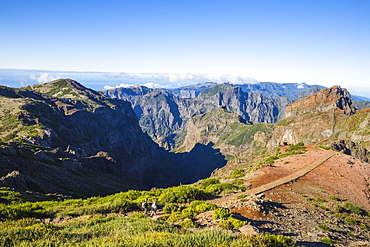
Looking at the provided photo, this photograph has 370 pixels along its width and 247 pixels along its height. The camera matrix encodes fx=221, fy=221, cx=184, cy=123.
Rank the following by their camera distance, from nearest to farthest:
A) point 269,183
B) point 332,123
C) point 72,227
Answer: point 72,227 < point 269,183 < point 332,123

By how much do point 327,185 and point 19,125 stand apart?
430ft

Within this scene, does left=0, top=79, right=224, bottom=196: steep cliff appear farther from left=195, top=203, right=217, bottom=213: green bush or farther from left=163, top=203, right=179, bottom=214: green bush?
left=195, top=203, right=217, bottom=213: green bush

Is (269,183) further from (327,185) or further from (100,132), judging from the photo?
(100,132)

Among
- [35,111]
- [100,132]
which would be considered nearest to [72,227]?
[35,111]

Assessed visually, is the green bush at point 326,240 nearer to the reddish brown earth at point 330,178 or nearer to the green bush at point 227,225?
the green bush at point 227,225

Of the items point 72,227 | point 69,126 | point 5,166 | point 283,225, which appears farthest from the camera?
point 69,126

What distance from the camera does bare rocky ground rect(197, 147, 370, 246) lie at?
17.2 metres

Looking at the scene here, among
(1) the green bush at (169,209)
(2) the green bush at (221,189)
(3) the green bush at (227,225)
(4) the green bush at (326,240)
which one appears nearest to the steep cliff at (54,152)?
(1) the green bush at (169,209)

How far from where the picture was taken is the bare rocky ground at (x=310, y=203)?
17.2m

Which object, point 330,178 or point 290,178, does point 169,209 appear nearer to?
point 290,178

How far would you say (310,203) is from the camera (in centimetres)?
2612

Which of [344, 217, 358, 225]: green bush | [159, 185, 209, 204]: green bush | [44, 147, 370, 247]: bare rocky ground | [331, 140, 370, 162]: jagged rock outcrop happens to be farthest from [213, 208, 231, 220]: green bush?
[331, 140, 370, 162]: jagged rock outcrop

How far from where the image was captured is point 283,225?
59.0ft

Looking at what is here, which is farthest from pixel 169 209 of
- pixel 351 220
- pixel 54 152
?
pixel 54 152
